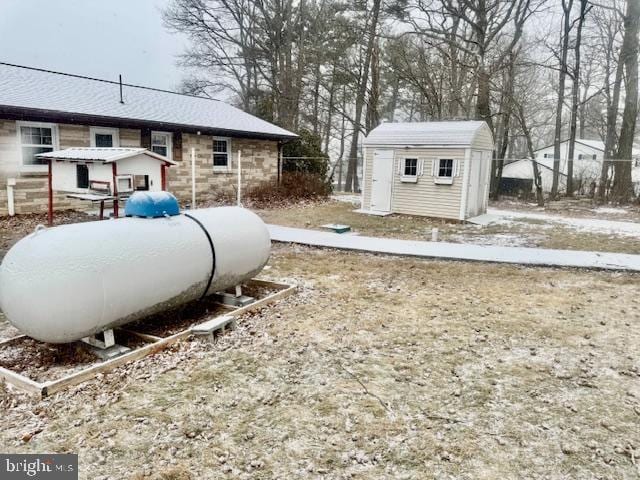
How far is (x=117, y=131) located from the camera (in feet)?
44.1

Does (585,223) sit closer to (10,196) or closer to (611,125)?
(611,125)

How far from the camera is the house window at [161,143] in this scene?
47.5 feet

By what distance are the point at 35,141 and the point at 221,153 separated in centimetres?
617

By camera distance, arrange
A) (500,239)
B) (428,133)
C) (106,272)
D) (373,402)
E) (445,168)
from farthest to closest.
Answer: (428,133) → (445,168) → (500,239) → (106,272) → (373,402)

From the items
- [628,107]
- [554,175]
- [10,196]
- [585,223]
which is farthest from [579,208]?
[10,196]

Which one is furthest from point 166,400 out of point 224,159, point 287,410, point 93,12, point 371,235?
point 93,12

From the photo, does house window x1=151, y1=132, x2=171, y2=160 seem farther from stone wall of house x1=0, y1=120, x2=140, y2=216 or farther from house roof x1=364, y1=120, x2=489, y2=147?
house roof x1=364, y1=120, x2=489, y2=147

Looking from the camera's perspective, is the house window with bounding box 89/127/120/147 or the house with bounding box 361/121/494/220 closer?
the house window with bounding box 89/127/120/147

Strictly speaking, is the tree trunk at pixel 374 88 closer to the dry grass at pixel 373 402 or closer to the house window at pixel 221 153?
the house window at pixel 221 153

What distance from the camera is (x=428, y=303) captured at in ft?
20.6

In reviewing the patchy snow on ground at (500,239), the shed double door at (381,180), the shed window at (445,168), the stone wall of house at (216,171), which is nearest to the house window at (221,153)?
the stone wall of house at (216,171)

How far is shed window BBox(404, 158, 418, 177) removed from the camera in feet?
48.2

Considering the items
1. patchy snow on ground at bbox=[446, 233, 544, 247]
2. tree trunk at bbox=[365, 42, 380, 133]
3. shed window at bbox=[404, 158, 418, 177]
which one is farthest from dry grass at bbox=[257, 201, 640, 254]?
tree trunk at bbox=[365, 42, 380, 133]

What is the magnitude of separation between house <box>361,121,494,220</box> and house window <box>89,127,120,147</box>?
7.78m
